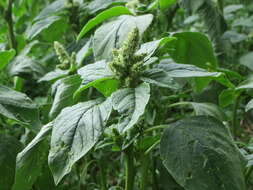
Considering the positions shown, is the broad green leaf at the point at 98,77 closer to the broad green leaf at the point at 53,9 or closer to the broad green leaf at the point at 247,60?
the broad green leaf at the point at 53,9

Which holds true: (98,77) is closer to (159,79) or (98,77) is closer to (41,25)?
(159,79)

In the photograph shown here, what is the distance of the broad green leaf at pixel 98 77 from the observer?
2.66 ft

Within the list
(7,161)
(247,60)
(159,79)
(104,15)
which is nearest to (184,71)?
(159,79)

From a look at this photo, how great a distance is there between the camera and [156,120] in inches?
43.4

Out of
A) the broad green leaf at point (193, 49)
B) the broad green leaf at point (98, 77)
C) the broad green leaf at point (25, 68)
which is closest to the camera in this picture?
the broad green leaf at point (98, 77)

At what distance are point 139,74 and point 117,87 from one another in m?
0.06

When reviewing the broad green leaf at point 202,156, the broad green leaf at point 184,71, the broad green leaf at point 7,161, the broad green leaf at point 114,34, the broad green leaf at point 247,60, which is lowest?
the broad green leaf at point 247,60

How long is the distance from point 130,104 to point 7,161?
0.45m

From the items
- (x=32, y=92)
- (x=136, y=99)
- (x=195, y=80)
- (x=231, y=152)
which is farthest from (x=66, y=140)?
(x=32, y=92)

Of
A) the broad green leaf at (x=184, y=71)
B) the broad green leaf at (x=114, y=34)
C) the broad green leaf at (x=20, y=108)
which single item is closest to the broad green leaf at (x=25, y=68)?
the broad green leaf at (x=20, y=108)

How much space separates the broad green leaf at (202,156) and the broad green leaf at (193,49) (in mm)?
309

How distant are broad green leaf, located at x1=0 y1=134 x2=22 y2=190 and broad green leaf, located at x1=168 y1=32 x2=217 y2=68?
0.48 metres

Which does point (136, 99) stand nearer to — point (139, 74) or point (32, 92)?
point (139, 74)

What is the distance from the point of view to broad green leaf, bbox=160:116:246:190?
0.75 meters
